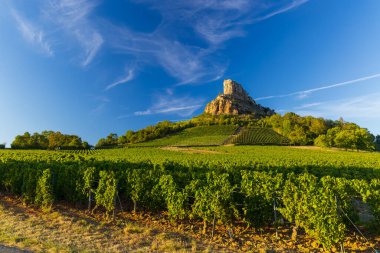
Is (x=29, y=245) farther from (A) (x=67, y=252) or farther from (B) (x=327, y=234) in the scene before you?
(B) (x=327, y=234)

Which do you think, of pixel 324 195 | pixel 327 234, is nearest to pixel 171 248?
pixel 327 234

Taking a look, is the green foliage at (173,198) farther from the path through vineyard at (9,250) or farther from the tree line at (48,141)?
the tree line at (48,141)

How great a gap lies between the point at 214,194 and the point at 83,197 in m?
9.23

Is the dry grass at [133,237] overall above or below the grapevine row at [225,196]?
below

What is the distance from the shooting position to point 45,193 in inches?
564

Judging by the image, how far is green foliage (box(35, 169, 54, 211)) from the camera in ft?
46.6

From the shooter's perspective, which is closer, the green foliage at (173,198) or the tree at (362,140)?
the green foliage at (173,198)

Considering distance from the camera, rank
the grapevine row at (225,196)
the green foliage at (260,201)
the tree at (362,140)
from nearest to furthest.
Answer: the grapevine row at (225,196)
the green foliage at (260,201)
the tree at (362,140)

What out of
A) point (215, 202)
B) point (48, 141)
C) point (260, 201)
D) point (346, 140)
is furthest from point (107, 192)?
point (48, 141)

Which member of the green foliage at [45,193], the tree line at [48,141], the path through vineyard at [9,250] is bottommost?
the path through vineyard at [9,250]

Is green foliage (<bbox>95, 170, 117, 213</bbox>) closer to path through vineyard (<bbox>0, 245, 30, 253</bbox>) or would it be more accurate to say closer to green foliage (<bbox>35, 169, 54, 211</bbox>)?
green foliage (<bbox>35, 169, 54, 211</bbox>)

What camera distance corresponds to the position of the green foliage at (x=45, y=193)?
1421 cm

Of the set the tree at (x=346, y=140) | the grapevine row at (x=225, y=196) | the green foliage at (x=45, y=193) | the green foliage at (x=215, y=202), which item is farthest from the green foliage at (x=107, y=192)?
the tree at (x=346, y=140)

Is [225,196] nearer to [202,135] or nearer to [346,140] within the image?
[346,140]
